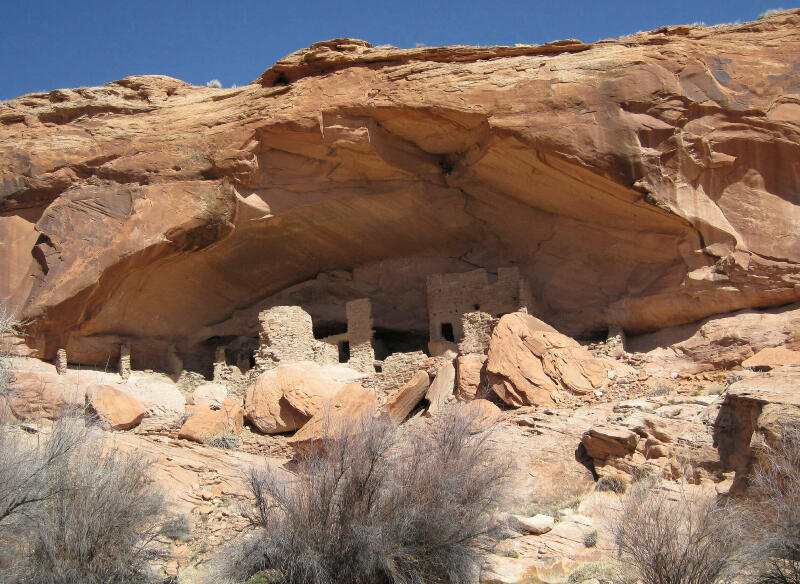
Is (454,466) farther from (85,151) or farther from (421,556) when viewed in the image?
(85,151)

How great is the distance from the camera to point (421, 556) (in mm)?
8938

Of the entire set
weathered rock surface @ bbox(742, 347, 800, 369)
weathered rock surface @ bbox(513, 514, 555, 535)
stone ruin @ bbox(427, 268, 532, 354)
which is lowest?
weathered rock surface @ bbox(513, 514, 555, 535)

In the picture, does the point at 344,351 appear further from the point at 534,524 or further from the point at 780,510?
the point at 780,510

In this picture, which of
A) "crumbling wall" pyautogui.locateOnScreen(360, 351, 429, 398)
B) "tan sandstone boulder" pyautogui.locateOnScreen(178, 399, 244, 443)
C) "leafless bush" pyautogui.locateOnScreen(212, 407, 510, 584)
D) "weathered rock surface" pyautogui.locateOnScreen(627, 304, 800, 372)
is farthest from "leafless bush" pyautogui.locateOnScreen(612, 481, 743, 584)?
"tan sandstone boulder" pyautogui.locateOnScreen(178, 399, 244, 443)

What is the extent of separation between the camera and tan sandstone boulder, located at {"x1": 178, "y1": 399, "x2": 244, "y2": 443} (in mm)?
13180

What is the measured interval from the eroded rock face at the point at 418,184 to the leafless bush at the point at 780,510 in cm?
570

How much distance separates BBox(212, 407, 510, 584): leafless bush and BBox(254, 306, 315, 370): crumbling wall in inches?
217

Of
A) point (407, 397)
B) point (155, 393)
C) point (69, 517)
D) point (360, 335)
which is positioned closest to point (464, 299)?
point (360, 335)

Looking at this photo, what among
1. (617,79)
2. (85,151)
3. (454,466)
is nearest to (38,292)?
(85,151)

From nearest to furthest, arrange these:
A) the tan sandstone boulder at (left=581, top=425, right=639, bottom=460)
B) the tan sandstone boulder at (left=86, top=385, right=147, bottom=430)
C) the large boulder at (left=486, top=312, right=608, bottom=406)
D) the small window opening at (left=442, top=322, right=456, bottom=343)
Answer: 1. the tan sandstone boulder at (left=581, top=425, right=639, bottom=460)
2. the large boulder at (left=486, top=312, right=608, bottom=406)
3. the tan sandstone boulder at (left=86, top=385, right=147, bottom=430)
4. the small window opening at (left=442, top=322, right=456, bottom=343)

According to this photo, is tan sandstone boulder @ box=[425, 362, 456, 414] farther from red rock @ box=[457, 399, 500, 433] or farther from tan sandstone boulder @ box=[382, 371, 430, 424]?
red rock @ box=[457, 399, 500, 433]

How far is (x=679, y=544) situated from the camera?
26.4ft

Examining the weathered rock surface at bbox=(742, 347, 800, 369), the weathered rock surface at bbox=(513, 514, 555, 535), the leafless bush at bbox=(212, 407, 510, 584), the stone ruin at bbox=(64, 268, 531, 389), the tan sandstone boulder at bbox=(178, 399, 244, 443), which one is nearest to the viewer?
the leafless bush at bbox=(212, 407, 510, 584)

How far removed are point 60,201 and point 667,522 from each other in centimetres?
1205
